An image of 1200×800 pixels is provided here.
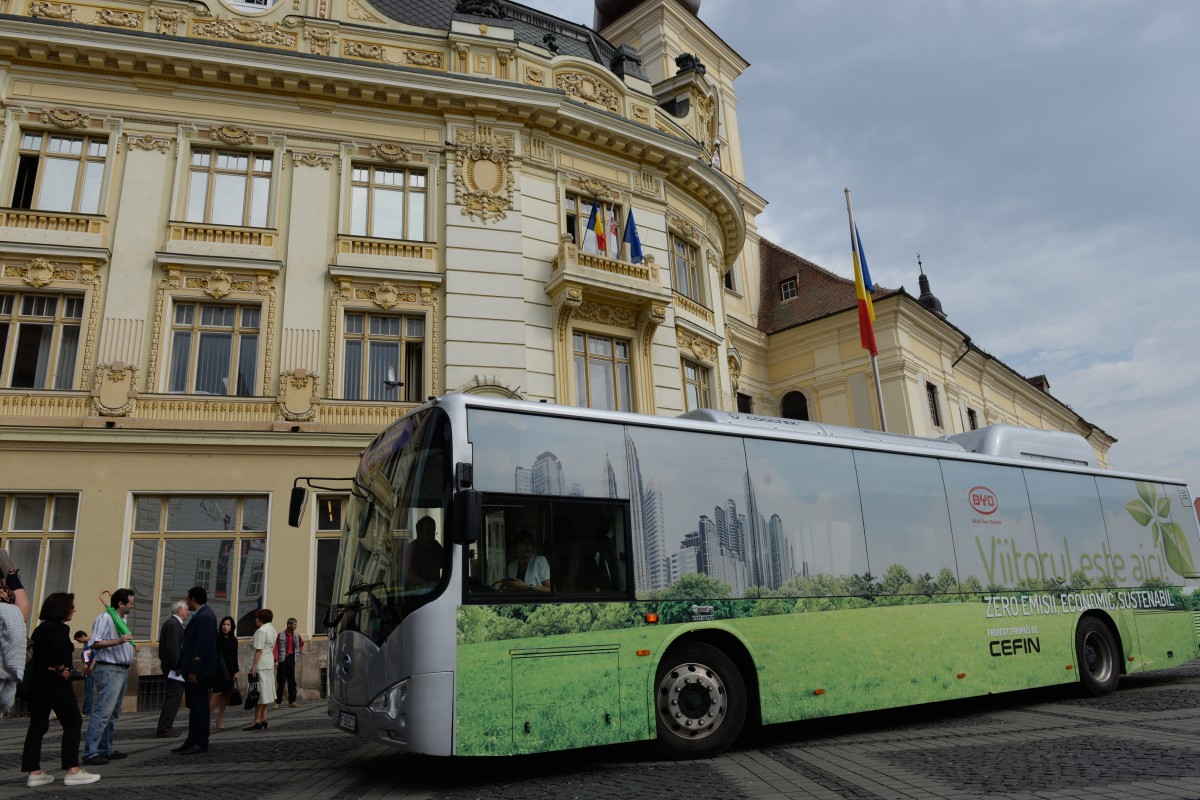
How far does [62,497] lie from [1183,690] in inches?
740

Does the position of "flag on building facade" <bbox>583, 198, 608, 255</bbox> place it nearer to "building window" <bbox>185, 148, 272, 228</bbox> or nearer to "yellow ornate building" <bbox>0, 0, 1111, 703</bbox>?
"yellow ornate building" <bbox>0, 0, 1111, 703</bbox>

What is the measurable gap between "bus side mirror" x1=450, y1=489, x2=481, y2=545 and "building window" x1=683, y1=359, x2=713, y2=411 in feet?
48.7

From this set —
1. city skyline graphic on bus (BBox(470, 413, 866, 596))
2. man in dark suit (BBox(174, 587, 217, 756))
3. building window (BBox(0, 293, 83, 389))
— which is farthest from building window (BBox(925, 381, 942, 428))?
man in dark suit (BBox(174, 587, 217, 756))

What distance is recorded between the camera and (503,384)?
17.8 meters

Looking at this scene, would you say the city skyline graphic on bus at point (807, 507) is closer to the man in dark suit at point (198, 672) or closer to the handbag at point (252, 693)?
the man in dark suit at point (198, 672)

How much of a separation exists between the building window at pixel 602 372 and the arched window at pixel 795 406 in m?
18.0

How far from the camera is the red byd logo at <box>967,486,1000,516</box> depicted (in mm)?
10383

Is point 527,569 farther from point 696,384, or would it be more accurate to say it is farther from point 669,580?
point 696,384

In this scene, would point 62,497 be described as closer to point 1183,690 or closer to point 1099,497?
point 1099,497

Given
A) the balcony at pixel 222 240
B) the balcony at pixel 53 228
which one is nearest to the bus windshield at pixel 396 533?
the balcony at pixel 222 240

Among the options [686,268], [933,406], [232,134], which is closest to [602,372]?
[686,268]

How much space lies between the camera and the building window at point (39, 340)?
1592 cm

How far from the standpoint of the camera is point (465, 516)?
6699 millimetres

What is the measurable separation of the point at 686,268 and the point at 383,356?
30.5ft
